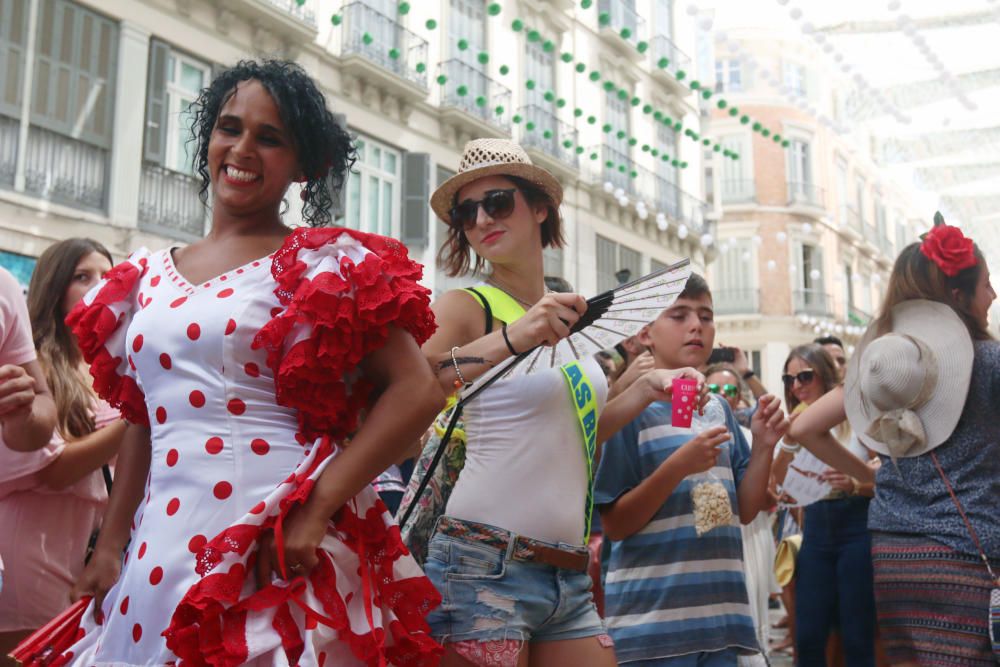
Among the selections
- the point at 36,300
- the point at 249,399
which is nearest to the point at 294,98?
the point at 249,399

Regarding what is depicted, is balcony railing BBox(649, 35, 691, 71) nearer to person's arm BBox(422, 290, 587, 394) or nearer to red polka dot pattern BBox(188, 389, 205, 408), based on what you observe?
person's arm BBox(422, 290, 587, 394)

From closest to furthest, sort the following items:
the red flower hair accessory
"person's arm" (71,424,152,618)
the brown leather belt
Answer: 1. "person's arm" (71,424,152,618)
2. the brown leather belt
3. the red flower hair accessory

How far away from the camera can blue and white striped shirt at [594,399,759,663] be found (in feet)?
11.0

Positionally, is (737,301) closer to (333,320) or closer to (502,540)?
(502,540)

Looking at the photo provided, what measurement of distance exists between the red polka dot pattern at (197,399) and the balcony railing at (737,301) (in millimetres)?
35354

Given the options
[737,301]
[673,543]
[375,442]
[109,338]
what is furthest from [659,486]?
[737,301]

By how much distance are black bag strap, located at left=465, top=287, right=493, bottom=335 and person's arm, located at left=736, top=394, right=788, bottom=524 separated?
122 cm

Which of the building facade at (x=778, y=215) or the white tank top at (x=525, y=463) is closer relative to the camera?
the white tank top at (x=525, y=463)

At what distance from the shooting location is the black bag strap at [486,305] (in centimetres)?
279

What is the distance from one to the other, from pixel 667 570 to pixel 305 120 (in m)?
2.04

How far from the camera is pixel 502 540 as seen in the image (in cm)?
259


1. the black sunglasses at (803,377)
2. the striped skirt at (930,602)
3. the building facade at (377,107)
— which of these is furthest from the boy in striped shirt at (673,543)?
the building facade at (377,107)

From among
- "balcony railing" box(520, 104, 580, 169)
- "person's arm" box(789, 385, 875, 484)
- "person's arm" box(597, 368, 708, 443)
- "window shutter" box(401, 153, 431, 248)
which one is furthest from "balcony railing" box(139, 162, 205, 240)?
"person's arm" box(597, 368, 708, 443)

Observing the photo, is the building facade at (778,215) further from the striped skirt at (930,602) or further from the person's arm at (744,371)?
the striped skirt at (930,602)
